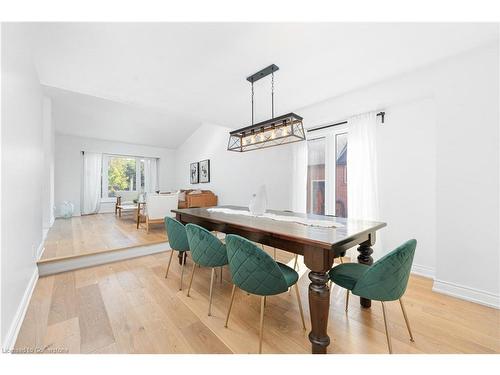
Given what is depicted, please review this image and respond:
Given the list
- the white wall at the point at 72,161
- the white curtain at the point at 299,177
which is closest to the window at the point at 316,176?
the white curtain at the point at 299,177

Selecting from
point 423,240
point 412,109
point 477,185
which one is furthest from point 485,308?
point 412,109

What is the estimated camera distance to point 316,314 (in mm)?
1303

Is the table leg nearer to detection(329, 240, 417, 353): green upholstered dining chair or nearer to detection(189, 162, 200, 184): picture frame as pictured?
detection(329, 240, 417, 353): green upholstered dining chair

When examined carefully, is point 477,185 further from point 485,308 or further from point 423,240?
Answer: point 485,308

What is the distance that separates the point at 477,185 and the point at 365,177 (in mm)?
1066

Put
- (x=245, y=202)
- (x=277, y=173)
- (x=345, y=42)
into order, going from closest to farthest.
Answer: (x=345, y=42) → (x=277, y=173) → (x=245, y=202)

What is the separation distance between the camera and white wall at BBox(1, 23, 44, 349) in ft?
4.34

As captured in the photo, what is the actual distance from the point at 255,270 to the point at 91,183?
729cm

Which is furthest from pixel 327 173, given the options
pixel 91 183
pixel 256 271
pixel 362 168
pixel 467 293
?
pixel 91 183

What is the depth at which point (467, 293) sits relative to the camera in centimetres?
200

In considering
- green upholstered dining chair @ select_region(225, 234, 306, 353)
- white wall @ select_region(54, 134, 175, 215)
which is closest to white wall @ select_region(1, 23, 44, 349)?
green upholstered dining chair @ select_region(225, 234, 306, 353)

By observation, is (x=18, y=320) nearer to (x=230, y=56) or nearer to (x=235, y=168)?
(x=230, y=56)

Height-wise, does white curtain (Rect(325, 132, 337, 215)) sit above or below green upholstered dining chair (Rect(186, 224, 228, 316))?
above
